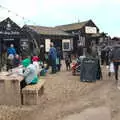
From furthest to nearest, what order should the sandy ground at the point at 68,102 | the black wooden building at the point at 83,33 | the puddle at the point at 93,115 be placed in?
the black wooden building at the point at 83,33, the sandy ground at the point at 68,102, the puddle at the point at 93,115

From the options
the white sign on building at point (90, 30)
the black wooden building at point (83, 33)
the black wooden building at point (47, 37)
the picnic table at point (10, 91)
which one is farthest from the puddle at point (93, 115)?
the white sign on building at point (90, 30)

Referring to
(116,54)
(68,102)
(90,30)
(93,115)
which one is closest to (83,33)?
(90,30)

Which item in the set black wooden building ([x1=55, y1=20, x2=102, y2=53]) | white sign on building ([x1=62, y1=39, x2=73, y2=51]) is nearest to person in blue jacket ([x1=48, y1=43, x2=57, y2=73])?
white sign on building ([x1=62, y1=39, x2=73, y2=51])

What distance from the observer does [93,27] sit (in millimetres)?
48188

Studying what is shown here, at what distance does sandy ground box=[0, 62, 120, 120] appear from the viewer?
8.99m

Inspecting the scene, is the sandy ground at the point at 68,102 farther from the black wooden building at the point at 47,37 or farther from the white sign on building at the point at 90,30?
the white sign on building at the point at 90,30

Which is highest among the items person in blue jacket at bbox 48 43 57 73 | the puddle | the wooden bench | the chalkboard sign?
person in blue jacket at bbox 48 43 57 73

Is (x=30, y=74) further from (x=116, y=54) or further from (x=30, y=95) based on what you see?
(x=116, y=54)

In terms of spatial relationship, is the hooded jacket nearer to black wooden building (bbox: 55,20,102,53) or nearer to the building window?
the building window

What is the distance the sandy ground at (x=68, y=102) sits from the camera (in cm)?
899

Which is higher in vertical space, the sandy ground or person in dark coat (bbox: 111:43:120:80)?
person in dark coat (bbox: 111:43:120:80)

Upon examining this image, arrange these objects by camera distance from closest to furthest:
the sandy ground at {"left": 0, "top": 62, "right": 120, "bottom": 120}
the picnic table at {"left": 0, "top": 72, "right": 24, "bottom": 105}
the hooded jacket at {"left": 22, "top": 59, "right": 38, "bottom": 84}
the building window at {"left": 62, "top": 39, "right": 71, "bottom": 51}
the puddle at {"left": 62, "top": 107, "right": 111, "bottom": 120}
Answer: the puddle at {"left": 62, "top": 107, "right": 111, "bottom": 120}, the sandy ground at {"left": 0, "top": 62, "right": 120, "bottom": 120}, the picnic table at {"left": 0, "top": 72, "right": 24, "bottom": 105}, the hooded jacket at {"left": 22, "top": 59, "right": 38, "bottom": 84}, the building window at {"left": 62, "top": 39, "right": 71, "bottom": 51}

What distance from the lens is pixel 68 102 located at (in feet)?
35.0

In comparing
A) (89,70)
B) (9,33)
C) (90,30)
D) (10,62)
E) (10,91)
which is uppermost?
Answer: (90,30)
